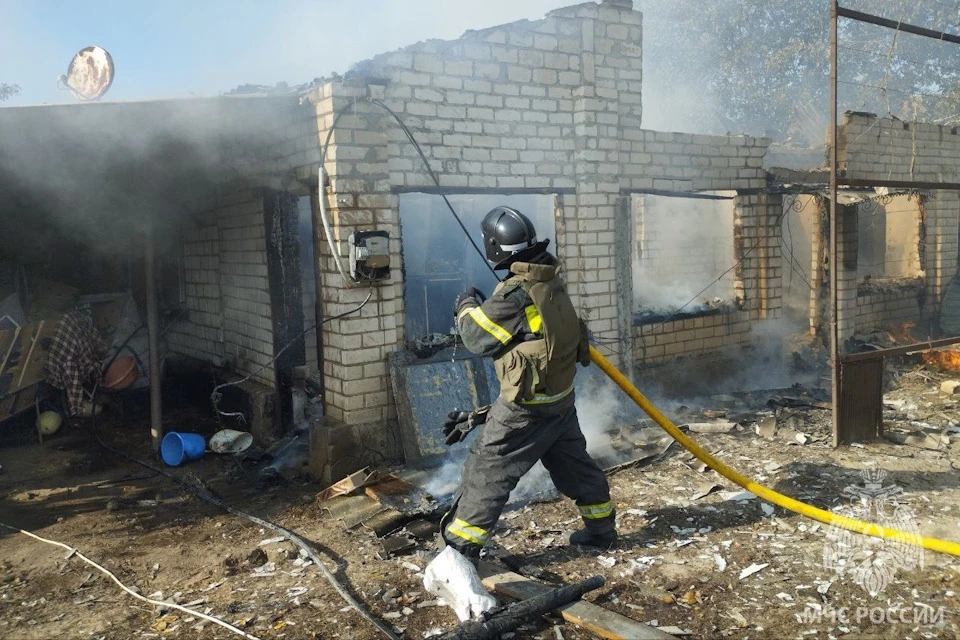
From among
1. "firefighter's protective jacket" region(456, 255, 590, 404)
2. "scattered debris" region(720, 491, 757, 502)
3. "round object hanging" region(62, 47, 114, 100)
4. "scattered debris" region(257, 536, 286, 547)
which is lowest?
"scattered debris" region(257, 536, 286, 547)

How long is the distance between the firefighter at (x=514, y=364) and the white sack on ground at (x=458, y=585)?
204mm

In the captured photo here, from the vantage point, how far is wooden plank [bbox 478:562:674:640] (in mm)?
3480

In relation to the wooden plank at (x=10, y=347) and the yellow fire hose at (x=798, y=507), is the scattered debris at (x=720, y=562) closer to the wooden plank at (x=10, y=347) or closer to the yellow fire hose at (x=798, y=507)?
the yellow fire hose at (x=798, y=507)

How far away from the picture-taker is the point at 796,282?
1198 centimetres

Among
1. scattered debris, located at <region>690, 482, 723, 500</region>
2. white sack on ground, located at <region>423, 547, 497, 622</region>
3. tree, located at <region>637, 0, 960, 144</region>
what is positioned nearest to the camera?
white sack on ground, located at <region>423, 547, 497, 622</region>

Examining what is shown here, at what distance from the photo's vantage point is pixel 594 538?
4.62m

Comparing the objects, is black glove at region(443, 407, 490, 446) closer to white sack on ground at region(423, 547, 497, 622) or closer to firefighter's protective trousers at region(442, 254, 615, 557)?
firefighter's protective trousers at region(442, 254, 615, 557)

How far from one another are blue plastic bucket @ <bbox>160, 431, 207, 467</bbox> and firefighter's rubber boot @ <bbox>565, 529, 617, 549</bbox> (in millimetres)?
4190

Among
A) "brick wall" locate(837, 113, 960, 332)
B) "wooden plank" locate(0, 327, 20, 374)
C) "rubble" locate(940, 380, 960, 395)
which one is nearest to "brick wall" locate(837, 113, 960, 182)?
"brick wall" locate(837, 113, 960, 332)

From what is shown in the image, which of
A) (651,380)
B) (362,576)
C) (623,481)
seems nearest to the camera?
(362,576)

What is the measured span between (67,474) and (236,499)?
212cm

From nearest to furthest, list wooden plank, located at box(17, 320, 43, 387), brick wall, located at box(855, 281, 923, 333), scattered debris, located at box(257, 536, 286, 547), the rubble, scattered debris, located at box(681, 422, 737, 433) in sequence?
scattered debris, located at box(257, 536, 286, 547) < scattered debris, located at box(681, 422, 737, 433) < wooden plank, located at box(17, 320, 43, 387) < the rubble < brick wall, located at box(855, 281, 923, 333)

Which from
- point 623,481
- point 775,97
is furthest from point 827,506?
point 775,97

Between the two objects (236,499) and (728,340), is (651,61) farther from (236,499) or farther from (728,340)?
(236,499)
